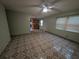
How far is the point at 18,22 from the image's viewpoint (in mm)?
4961

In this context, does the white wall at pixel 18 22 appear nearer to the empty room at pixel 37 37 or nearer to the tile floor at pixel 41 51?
the empty room at pixel 37 37

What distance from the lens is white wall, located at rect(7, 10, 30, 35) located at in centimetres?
454

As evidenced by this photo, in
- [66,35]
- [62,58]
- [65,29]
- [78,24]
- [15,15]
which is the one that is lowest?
[62,58]

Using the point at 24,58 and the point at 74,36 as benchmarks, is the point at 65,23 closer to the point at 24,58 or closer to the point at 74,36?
the point at 74,36

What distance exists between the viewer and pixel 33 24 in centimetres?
1012

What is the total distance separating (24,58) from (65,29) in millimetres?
3749

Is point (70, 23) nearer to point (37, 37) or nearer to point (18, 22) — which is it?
point (37, 37)

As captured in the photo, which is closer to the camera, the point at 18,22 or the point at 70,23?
the point at 70,23

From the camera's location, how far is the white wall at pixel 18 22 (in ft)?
14.9

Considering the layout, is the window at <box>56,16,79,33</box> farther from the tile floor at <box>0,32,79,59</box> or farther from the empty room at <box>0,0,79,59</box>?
the tile floor at <box>0,32,79,59</box>

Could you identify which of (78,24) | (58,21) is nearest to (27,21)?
(58,21)

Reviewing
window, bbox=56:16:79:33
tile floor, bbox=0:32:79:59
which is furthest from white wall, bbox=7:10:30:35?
window, bbox=56:16:79:33

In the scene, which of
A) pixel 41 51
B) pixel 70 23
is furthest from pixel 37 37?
pixel 70 23

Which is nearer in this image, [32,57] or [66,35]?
[32,57]
